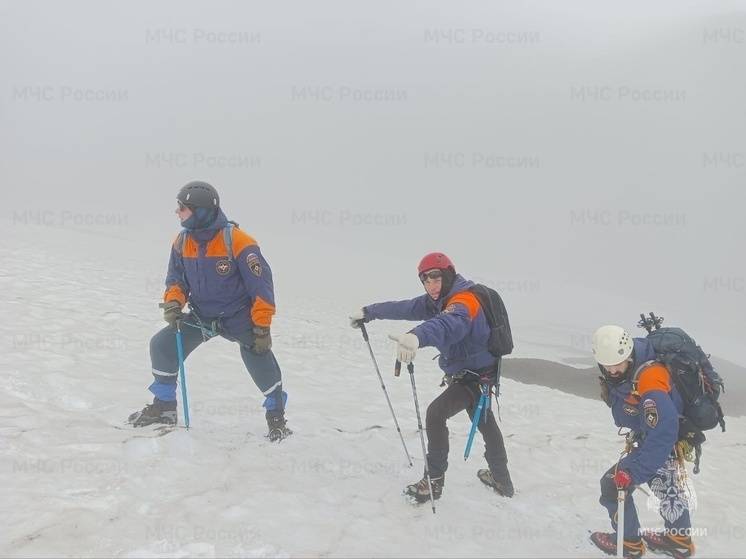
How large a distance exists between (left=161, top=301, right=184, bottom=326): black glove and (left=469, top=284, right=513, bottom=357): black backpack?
9.97ft

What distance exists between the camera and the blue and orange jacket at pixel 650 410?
4207 millimetres

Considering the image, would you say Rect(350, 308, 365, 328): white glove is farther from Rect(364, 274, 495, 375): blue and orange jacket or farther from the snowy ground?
the snowy ground

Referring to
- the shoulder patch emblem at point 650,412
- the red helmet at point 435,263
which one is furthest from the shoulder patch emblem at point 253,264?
the shoulder patch emblem at point 650,412

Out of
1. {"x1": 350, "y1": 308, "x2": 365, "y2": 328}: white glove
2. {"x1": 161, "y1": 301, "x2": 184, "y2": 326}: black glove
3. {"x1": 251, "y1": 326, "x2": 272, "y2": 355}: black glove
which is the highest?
{"x1": 161, "y1": 301, "x2": 184, "y2": 326}: black glove

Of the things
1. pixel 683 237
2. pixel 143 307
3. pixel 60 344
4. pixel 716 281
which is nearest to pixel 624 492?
pixel 60 344

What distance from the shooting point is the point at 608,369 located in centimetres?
457

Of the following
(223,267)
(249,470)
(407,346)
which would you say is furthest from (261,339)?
(407,346)

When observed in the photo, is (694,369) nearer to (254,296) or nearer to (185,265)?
(254,296)

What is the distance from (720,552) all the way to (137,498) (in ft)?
18.6

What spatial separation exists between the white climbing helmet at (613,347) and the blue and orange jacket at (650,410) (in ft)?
0.50

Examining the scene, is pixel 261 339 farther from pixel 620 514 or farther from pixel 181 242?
pixel 620 514

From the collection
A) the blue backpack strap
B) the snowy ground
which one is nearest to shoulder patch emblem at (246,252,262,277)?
the blue backpack strap

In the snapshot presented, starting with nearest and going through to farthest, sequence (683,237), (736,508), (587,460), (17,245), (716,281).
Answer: (736,508), (587,460), (17,245), (716,281), (683,237)

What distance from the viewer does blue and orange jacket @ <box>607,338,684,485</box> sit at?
4.21m
